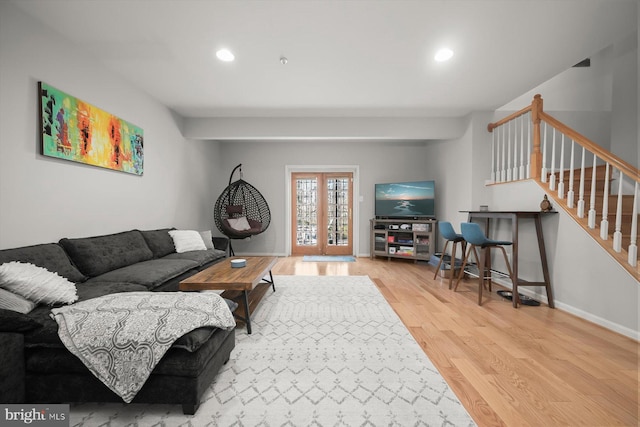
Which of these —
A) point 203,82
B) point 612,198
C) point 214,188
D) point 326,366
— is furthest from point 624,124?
point 214,188

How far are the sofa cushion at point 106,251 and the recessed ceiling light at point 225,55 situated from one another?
2217 mm

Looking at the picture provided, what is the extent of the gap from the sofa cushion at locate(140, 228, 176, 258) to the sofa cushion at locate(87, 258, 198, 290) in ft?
1.64

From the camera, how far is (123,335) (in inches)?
50.0

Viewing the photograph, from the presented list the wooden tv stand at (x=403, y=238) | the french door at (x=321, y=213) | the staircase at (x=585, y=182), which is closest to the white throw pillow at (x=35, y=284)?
the staircase at (x=585, y=182)

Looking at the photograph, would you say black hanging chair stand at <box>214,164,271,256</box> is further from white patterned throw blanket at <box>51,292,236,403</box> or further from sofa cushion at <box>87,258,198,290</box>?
white patterned throw blanket at <box>51,292,236,403</box>

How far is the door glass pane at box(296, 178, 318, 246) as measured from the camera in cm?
623

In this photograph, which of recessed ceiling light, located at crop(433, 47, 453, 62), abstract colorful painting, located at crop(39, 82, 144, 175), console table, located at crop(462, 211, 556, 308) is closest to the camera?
abstract colorful painting, located at crop(39, 82, 144, 175)

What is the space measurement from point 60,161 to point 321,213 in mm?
4567

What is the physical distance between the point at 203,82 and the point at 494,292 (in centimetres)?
458

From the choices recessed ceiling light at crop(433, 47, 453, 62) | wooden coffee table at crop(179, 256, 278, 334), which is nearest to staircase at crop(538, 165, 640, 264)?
recessed ceiling light at crop(433, 47, 453, 62)

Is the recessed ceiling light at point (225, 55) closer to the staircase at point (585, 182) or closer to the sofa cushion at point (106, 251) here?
the sofa cushion at point (106, 251)

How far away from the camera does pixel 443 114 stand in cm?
431

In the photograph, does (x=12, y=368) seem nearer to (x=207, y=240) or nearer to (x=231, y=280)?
(x=231, y=280)

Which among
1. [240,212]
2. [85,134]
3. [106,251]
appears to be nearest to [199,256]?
[106,251]
